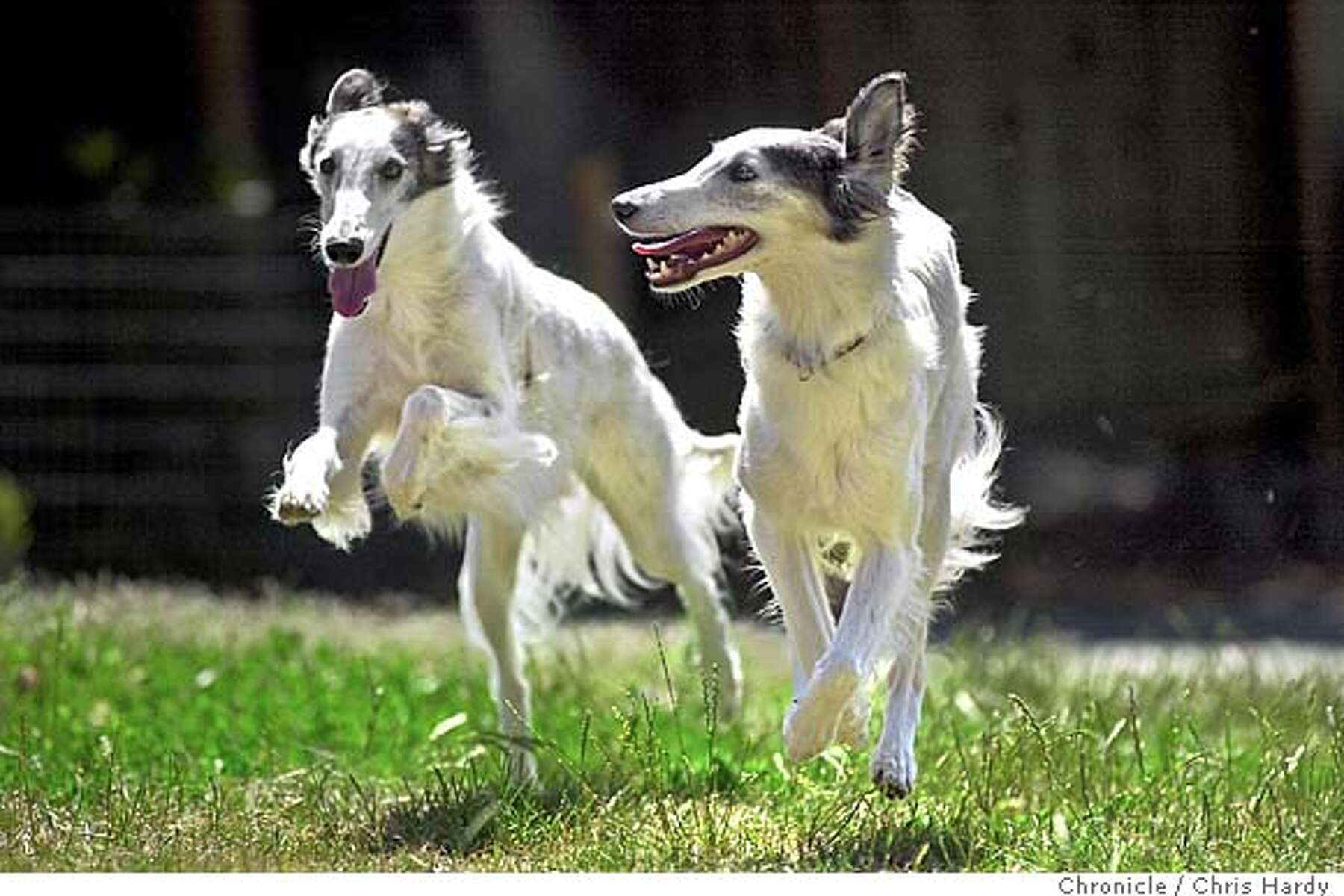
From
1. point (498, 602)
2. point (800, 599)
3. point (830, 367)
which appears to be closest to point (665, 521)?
point (498, 602)

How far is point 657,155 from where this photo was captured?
23.5ft

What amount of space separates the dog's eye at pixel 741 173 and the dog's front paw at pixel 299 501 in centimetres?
108

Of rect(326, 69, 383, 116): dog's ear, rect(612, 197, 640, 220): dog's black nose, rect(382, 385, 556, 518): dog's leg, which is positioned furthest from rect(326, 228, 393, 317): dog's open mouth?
rect(612, 197, 640, 220): dog's black nose

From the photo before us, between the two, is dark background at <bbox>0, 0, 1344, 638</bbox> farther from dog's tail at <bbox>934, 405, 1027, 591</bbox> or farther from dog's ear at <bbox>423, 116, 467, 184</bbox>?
dog's ear at <bbox>423, 116, 467, 184</bbox>

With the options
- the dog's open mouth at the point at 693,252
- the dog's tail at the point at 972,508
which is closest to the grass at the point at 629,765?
the dog's tail at the point at 972,508

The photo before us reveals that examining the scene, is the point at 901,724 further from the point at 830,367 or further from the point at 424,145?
the point at 424,145

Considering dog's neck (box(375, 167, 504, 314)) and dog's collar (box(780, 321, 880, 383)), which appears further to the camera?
dog's neck (box(375, 167, 504, 314))

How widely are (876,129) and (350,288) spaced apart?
3.65 ft

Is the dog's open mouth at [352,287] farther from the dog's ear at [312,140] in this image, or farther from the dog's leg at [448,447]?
the dog's ear at [312,140]

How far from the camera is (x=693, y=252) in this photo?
477cm

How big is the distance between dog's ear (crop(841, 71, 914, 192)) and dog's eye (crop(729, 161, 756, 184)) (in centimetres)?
20

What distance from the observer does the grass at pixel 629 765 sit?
482cm

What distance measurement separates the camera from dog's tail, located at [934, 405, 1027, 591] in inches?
211

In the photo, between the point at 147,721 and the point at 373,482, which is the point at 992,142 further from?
the point at 147,721
